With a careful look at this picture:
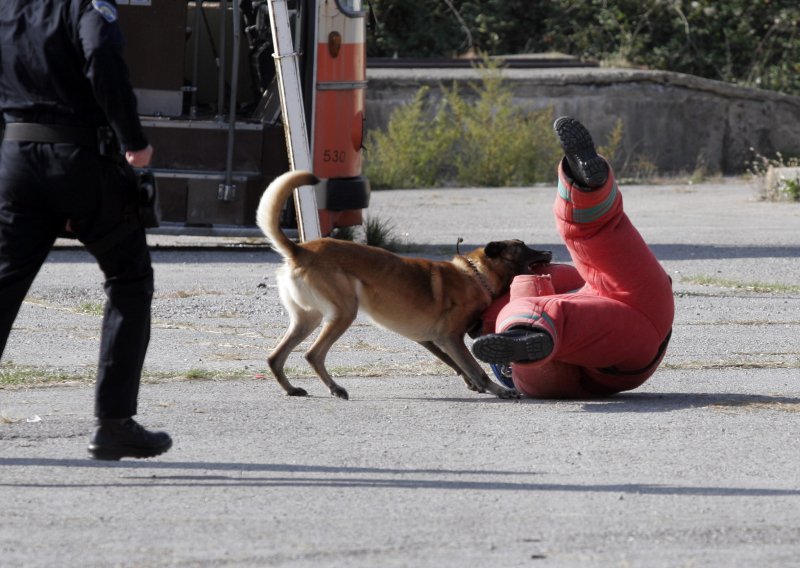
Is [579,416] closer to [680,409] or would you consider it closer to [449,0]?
[680,409]

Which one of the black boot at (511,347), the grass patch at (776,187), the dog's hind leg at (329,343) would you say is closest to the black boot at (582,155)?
the black boot at (511,347)

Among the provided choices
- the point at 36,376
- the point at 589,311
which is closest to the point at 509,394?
the point at 589,311

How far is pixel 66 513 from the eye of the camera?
4453 mm

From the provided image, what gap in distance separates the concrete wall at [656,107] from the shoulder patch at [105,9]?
1724 cm

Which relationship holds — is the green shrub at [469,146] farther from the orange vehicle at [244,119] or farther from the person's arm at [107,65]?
the person's arm at [107,65]

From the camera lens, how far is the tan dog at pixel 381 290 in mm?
6625

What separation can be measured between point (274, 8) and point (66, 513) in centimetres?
597

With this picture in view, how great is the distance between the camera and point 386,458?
5.27m

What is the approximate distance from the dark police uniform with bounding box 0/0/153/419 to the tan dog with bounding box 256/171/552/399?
5.00ft

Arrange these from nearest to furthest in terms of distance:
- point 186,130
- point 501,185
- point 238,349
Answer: point 238,349 < point 186,130 < point 501,185

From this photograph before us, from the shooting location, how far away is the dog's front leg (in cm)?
680

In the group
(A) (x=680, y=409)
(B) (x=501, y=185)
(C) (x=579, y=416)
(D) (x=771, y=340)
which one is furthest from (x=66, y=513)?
(B) (x=501, y=185)

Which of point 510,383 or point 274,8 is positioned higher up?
point 274,8

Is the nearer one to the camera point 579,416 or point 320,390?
point 579,416
